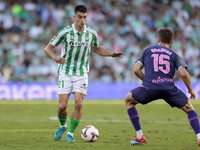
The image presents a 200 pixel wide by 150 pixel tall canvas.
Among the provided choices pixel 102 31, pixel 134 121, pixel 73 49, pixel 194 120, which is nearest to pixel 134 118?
pixel 134 121

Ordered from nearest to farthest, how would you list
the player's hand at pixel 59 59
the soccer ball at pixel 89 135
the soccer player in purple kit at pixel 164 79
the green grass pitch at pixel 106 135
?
the soccer player in purple kit at pixel 164 79
the green grass pitch at pixel 106 135
the player's hand at pixel 59 59
the soccer ball at pixel 89 135

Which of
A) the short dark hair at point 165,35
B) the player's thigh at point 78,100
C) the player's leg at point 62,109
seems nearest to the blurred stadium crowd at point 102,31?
the player's leg at point 62,109

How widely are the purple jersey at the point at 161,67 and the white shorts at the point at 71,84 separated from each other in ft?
4.15

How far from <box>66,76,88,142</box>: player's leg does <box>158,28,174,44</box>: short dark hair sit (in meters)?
1.56

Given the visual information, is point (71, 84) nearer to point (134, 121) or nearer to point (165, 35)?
point (134, 121)

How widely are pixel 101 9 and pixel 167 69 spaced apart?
15320 mm

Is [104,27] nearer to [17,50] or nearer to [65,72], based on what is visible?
[17,50]

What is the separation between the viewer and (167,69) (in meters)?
5.36

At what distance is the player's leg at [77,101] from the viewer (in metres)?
6.02

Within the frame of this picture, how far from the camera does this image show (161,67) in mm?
5363

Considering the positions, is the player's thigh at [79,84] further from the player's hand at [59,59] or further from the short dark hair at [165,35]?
the short dark hair at [165,35]

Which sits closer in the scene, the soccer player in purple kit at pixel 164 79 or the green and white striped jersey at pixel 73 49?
the soccer player in purple kit at pixel 164 79

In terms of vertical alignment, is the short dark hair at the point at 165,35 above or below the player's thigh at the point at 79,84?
above

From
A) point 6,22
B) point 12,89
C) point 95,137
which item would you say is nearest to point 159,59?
point 95,137
